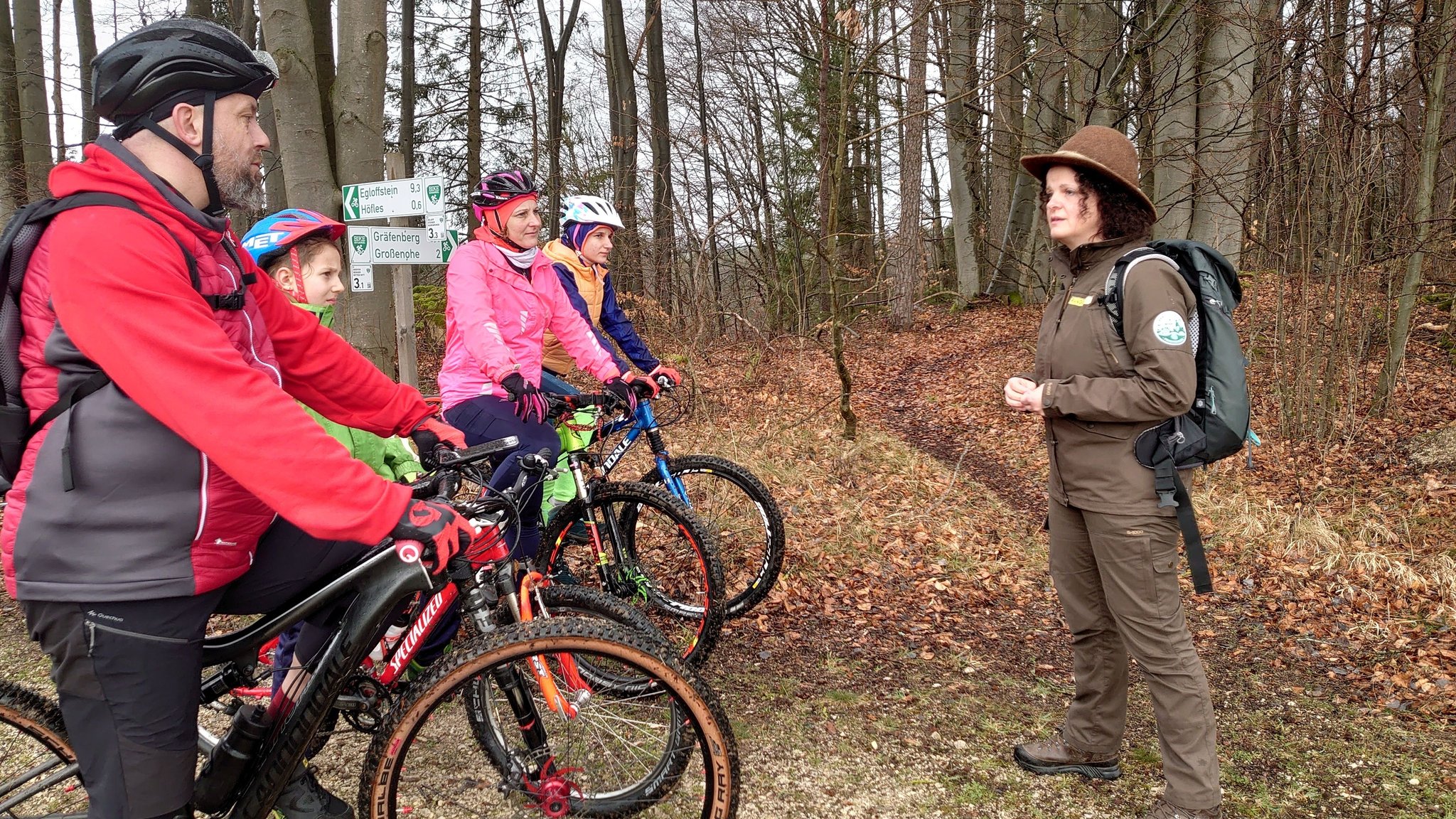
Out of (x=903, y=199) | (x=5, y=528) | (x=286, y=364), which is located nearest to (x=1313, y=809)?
(x=286, y=364)

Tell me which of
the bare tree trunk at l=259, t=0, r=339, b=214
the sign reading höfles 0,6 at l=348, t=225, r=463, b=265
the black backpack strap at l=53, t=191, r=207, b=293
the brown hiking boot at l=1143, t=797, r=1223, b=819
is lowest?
the brown hiking boot at l=1143, t=797, r=1223, b=819

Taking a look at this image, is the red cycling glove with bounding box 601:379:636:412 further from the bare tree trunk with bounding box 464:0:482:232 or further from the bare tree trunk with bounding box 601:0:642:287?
the bare tree trunk with bounding box 464:0:482:232

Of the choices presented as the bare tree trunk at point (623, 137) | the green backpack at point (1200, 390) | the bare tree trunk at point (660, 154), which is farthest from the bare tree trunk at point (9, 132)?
the green backpack at point (1200, 390)

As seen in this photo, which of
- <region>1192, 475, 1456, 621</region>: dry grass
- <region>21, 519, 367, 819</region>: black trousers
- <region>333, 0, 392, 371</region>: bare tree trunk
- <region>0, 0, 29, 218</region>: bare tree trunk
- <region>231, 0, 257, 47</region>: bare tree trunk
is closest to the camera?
<region>21, 519, 367, 819</region>: black trousers

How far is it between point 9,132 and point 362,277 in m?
10.2

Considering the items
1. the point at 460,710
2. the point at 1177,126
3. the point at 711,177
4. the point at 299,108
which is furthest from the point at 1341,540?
the point at 711,177

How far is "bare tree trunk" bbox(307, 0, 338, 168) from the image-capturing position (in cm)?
648

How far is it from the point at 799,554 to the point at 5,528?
4386mm

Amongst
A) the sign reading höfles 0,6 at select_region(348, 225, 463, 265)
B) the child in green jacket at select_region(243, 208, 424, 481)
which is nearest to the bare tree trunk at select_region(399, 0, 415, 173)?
the sign reading höfles 0,6 at select_region(348, 225, 463, 265)

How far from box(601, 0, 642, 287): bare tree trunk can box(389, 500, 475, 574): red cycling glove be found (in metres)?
10.3

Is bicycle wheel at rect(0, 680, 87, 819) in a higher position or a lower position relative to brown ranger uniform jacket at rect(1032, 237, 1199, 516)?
lower

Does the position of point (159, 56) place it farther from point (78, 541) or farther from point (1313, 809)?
point (1313, 809)

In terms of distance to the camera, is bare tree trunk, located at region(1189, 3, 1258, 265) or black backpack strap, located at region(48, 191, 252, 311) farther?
bare tree trunk, located at region(1189, 3, 1258, 265)

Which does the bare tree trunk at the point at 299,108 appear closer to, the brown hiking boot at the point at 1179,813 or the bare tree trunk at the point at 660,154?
the bare tree trunk at the point at 660,154
